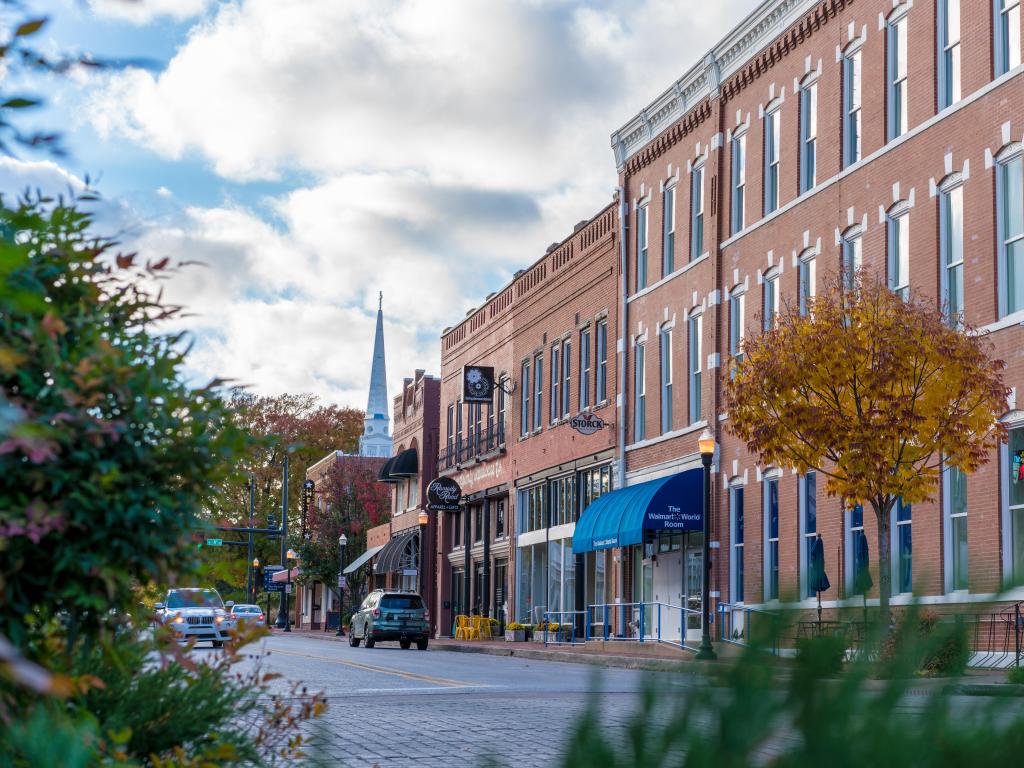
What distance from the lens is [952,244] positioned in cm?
2255

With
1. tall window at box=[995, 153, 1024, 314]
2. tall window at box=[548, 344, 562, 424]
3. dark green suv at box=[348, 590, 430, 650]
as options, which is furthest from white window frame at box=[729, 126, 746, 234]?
dark green suv at box=[348, 590, 430, 650]

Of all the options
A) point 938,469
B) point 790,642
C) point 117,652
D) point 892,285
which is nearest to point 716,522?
point 892,285

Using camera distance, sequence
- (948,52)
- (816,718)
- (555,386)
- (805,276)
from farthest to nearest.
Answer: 1. (555,386)
2. (805,276)
3. (948,52)
4. (816,718)

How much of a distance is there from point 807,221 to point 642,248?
29.2ft

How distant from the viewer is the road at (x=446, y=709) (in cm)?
1013

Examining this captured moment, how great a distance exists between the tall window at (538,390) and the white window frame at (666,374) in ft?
30.2

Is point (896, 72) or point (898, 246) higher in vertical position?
point (896, 72)

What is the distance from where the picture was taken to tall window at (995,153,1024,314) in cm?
2080

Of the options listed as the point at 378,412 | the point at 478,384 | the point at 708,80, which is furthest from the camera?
the point at 378,412

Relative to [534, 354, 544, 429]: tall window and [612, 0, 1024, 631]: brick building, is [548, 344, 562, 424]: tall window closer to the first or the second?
[534, 354, 544, 429]: tall window

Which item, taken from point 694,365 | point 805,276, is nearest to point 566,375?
point 694,365

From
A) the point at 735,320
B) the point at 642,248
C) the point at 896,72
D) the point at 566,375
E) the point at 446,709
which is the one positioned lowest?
the point at 446,709

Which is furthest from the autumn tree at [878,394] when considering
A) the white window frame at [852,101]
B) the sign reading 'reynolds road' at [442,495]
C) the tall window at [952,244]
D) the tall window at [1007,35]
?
the sign reading 'reynolds road' at [442,495]

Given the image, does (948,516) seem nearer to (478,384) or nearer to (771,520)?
(771,520)
